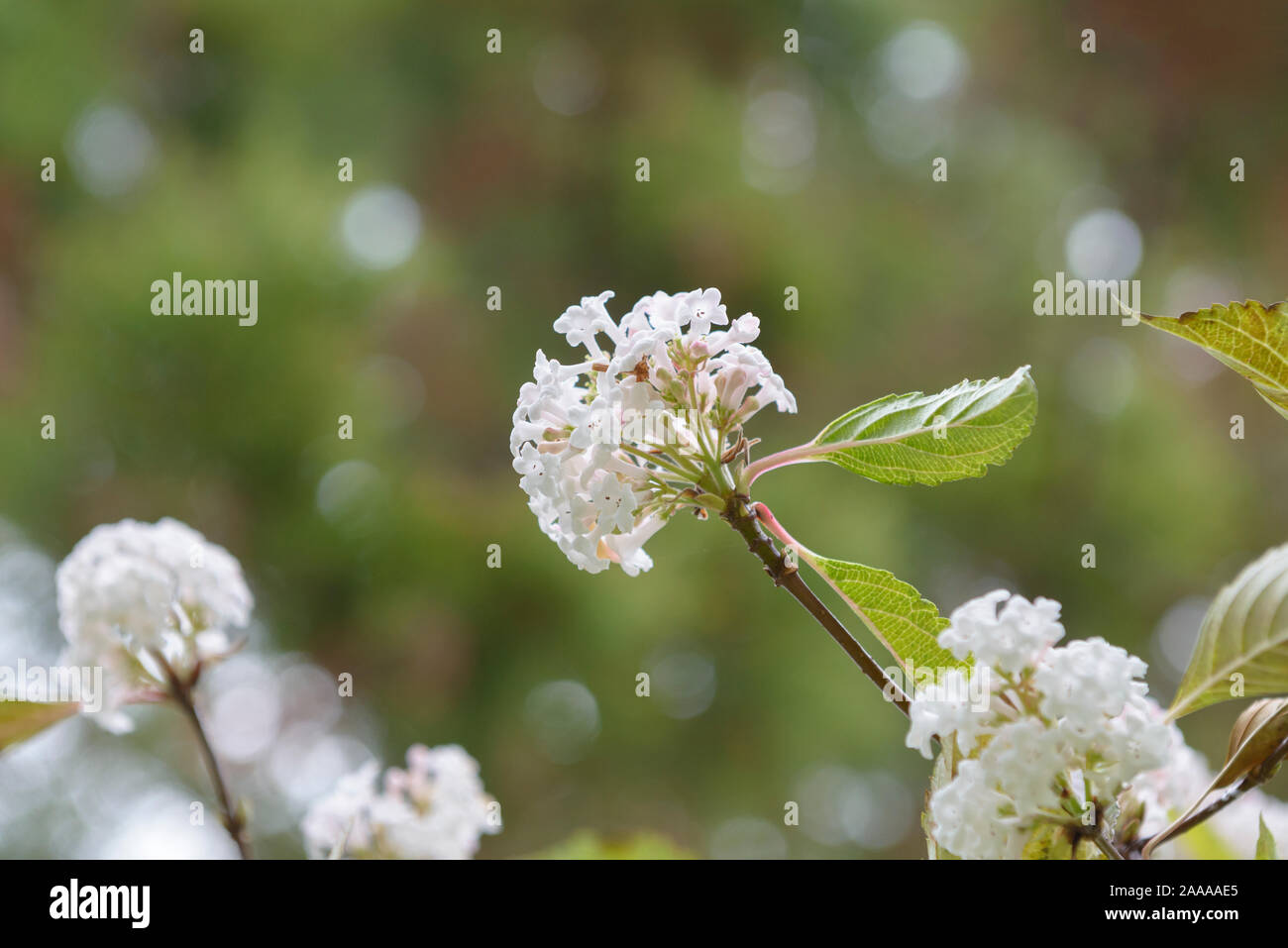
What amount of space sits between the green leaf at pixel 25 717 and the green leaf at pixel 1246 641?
14.0 inches

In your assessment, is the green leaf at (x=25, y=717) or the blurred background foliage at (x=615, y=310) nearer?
the green leaf at (x=25, y=717)

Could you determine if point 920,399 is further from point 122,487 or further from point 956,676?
point 122,487

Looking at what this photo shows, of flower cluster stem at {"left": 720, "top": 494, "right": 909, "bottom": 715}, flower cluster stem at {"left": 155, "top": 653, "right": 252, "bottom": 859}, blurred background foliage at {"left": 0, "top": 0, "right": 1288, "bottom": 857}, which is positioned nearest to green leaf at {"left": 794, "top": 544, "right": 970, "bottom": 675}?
flower cluster stem at {"left": 720, "top": 494, "right": 909, "bottom": 715}

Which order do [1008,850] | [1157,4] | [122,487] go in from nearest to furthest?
[1008,850], [122,487], [1157,4]

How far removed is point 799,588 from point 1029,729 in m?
0.07

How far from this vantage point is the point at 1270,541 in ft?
7.30

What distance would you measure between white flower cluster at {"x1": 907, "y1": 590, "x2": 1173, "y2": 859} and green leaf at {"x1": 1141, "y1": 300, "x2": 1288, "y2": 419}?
0.29ft

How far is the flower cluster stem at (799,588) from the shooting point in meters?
0.24

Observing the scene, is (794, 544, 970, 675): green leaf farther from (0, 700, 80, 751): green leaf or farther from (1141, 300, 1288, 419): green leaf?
(0, 700, 80, 751): green leaf

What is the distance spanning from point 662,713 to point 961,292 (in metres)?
1.03

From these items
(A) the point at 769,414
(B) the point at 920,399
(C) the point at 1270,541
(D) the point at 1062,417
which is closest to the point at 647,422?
(B) the point at 920,399

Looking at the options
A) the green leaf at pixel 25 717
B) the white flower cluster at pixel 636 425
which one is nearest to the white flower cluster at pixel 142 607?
the green leaf at pixel 25 717

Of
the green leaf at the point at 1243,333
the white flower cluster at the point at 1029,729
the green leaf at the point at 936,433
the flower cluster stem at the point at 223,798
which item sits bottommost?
the flower cluster stem at the point at 223,798

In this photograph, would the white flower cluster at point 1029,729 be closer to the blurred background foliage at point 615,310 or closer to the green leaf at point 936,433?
the green leaf at point 936,433
